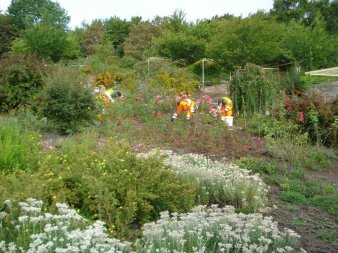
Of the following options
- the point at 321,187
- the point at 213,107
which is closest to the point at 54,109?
the point at 213,107

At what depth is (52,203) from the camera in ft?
15.5

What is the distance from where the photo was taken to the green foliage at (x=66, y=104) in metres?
12.2

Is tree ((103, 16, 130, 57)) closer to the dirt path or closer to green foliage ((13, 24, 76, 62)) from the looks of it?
green foliage ((13, 24, 76, 62))

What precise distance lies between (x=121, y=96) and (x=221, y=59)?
474 inches

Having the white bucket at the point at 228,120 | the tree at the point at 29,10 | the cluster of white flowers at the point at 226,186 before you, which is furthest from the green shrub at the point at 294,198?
the tree at the point at 29,10

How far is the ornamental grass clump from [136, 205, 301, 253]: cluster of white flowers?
1.09 feet

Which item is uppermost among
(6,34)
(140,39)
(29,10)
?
(29,10)

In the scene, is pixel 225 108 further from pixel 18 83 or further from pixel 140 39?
pixel 140 39

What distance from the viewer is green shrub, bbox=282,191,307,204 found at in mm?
7159

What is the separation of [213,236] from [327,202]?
3010 millimetres

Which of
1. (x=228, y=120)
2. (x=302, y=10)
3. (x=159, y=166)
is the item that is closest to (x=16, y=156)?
(x=159, y=166)

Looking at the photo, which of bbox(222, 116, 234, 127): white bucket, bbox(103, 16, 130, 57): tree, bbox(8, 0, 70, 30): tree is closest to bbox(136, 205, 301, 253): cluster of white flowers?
bbox(222, 116, 234, 127): white bucket

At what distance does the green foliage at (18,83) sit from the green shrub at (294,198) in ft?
29.5

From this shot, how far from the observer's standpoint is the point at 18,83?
1445 cm
